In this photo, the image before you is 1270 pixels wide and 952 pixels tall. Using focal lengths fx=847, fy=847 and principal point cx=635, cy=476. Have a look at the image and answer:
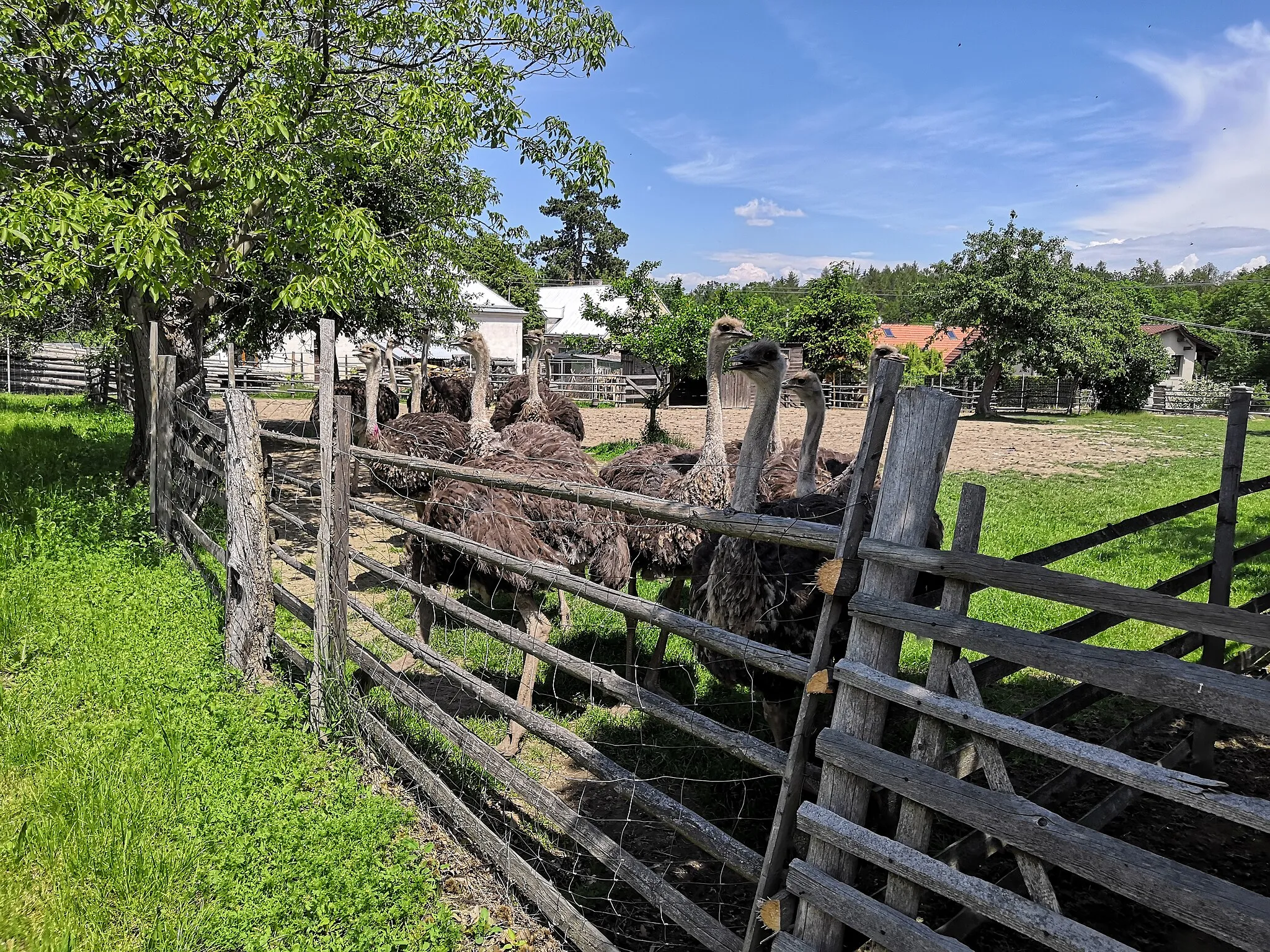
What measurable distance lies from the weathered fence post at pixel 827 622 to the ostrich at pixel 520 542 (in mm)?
2232

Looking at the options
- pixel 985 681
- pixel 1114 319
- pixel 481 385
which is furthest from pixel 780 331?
pixel 1114 319

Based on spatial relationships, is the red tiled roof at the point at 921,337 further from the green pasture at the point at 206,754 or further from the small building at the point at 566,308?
the green pasture at the point at 206,754

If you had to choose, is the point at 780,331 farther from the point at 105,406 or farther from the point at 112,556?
the point at 105,406

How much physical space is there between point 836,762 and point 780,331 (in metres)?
15.6

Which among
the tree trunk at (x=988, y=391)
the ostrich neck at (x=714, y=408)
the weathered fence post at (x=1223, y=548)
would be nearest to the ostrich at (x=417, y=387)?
the ostrich neck at (x=714, y=408)

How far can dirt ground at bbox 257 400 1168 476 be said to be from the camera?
15992 mm

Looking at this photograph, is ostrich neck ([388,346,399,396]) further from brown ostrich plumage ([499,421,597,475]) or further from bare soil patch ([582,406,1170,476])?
brown ostrich plumage ([499,421,597,475])

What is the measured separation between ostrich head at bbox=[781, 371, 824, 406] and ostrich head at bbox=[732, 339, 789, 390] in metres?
0.69

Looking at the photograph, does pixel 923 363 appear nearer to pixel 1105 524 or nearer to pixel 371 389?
pixel 1105 524

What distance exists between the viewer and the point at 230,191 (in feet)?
22.4

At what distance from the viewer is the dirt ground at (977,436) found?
16.0 meters

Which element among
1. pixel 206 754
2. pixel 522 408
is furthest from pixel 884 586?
pixel 522 408

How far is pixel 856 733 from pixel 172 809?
2.75 meters

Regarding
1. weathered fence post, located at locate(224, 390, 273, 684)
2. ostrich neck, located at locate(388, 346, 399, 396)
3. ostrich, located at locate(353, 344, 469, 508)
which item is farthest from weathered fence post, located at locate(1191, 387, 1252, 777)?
ostrich neck, located at locate(388, 346, 399, 396)
